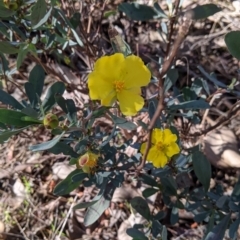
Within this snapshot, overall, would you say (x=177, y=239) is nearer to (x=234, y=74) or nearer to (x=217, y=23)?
(x=234, y=74)

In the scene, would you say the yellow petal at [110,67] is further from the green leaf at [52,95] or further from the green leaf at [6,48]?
the green leaf at [6,48]

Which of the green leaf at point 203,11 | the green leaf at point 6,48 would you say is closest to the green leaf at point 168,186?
the green leaf at point 203,11

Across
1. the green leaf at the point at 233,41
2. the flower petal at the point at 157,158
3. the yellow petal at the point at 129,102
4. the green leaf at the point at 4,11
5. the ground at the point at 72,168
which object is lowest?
the ground at the point at 72,168

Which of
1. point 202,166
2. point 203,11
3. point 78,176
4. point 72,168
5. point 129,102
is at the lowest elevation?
point 72,168

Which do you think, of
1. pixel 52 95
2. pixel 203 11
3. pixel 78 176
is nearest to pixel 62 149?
pixel 78 176

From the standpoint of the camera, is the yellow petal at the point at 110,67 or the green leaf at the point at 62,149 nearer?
the yellow petal at the point at 110,67

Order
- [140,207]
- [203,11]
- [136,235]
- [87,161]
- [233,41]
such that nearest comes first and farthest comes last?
1. [233,41]
2. [87,161]
3. [203,11]
4. [136,235]
5. [140,207]

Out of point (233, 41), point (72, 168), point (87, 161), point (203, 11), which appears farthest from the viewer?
point (72, 168)

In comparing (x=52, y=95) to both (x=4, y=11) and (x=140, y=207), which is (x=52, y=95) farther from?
(x=140, y=207)
